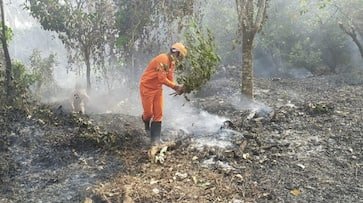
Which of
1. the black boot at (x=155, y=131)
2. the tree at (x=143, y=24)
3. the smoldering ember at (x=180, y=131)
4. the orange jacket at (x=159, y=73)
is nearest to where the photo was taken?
the smoldering ember at (x=180, y=131)

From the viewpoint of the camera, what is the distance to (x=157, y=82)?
600 centimetres

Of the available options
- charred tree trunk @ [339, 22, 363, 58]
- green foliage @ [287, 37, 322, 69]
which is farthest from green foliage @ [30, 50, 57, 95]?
charred tree trunk @ [339, 22, 363, 58]

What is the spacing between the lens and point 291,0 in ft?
50.8

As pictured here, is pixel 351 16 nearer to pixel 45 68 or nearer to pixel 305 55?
pixel 305 55

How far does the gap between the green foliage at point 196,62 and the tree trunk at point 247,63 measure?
6.61 ft

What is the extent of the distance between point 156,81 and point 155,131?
0.69m

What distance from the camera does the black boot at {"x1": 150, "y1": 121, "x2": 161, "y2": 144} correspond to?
6086mm

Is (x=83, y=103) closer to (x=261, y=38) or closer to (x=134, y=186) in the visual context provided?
(x=134, y=186)

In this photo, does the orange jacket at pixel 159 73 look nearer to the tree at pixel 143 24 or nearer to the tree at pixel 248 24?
the tree at pixel 248 24

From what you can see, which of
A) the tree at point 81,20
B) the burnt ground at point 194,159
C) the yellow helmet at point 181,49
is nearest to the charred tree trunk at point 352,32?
the burnt ground at point 194,159

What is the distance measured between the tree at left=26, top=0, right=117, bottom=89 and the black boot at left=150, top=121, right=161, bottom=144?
6.17m

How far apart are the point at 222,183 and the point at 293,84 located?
7343 millimetres

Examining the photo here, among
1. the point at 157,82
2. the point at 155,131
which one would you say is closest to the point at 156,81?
the point at 157,82

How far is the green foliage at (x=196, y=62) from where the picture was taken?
5969mm
